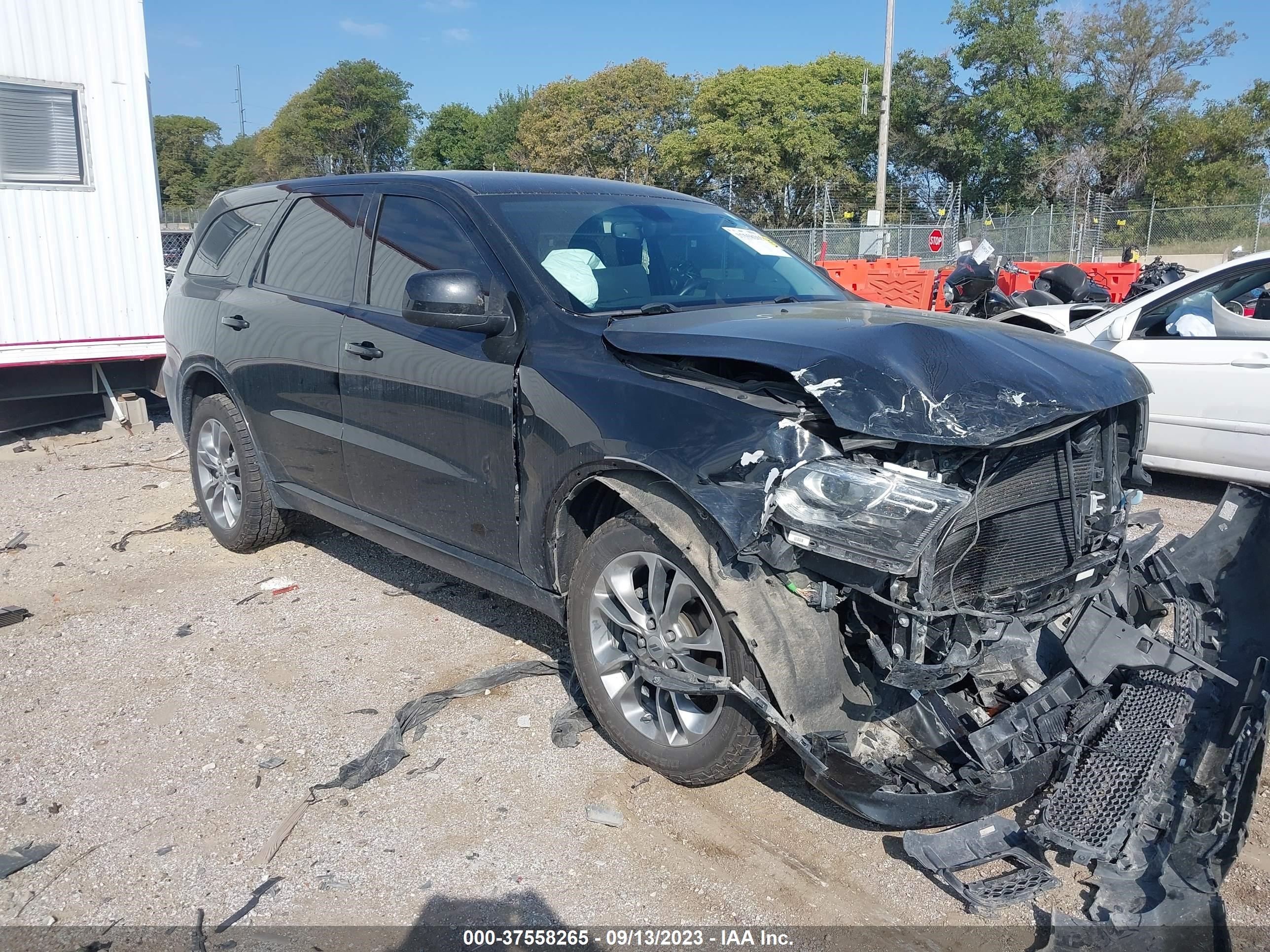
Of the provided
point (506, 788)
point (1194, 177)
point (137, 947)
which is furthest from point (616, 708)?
point (1194, 177)

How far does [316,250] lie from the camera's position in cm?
465

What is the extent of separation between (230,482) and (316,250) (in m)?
1.61

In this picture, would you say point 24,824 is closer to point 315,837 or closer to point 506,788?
point 315,837

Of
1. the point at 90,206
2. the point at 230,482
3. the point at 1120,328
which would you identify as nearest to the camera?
the point at 230,482

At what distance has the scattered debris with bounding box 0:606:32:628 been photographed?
4777mm

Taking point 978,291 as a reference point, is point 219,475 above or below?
below

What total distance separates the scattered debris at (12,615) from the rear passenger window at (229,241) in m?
2.00

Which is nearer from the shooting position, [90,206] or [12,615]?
[12,615]

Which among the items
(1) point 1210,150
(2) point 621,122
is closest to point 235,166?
(2) point 621,122

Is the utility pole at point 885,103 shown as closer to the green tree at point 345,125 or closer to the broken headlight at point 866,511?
the broken headlight at point 866,511

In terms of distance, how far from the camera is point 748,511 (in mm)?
2699

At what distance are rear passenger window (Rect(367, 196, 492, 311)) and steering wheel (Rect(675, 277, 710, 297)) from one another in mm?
747

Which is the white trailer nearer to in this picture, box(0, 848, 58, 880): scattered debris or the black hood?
box(0, 848, 58, 880): scattered debris

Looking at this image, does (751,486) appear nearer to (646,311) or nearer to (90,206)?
(646,311)
